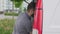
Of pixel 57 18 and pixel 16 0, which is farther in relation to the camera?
pixel 16 0

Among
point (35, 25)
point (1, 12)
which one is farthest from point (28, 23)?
point (1, 12)

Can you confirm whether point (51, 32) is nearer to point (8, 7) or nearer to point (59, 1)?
point (59, 1)

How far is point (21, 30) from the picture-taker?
16.5 feet

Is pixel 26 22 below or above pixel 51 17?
below

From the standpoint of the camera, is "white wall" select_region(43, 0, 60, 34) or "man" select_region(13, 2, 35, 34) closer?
"white wall" select_region(43, 0, 60, 34)

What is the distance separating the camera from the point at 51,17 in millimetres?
4051

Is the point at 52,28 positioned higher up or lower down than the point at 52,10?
lower down

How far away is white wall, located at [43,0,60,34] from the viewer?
4031 millimetres

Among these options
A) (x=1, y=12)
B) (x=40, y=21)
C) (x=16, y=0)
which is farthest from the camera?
(x=1, y=12)

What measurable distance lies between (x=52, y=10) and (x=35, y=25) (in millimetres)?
390

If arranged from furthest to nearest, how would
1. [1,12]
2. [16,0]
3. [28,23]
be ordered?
[1,12] < [16,0] < [28,23]

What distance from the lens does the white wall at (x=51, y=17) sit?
13.2 ft

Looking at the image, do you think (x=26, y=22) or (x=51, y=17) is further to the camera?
(x=26, y=22)

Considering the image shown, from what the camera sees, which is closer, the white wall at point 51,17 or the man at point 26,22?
the white wall at point 51,17
